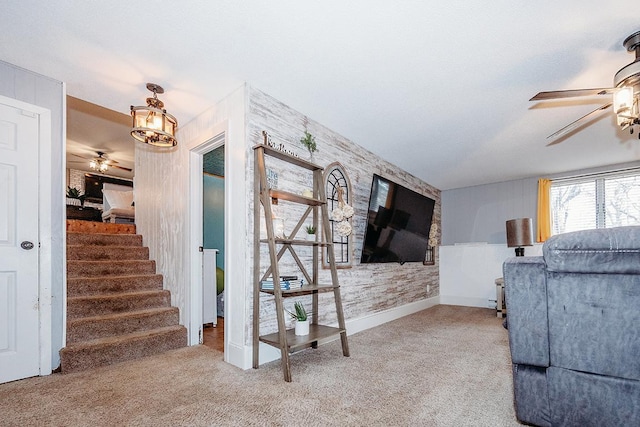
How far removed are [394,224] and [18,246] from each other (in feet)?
12.3

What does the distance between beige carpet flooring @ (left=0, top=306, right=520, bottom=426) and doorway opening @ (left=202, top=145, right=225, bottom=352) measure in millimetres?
765

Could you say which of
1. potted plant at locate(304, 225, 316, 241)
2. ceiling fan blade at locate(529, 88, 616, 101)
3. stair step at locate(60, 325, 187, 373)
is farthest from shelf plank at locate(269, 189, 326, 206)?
ceiling fan blade at locate(529, 88, 616, 101)

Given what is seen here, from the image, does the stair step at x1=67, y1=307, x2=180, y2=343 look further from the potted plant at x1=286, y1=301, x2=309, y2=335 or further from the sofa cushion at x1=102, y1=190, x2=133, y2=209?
the sofa cushion at x1=102, y1=190, x2=133, y2=209

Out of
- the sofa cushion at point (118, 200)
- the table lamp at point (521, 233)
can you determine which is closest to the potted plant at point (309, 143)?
the table lamp at point (521, 233)

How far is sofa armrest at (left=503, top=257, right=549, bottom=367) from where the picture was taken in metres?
1.51

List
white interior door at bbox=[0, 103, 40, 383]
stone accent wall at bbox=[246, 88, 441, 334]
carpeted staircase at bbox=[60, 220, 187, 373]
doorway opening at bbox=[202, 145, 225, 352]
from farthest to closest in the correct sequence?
doorway opening at bbox=[202, 145, 225, 352] → stone accent wall at bbox=[246, 88, 441, 334] → carpeted staircase at bbox=[60, 220, 187, 373] → white interior door at bbox=[0, 103, 40, 383]

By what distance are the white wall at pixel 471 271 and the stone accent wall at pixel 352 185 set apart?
2.20 ft

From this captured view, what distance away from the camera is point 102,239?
388cm

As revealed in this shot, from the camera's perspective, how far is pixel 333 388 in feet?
7.04

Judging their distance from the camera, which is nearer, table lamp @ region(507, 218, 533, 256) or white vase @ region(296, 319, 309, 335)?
white vase @ region(296, 319, 309, 335)

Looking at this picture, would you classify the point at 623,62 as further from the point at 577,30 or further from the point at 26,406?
the point at 26,406

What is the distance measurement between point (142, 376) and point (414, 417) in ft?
6.22

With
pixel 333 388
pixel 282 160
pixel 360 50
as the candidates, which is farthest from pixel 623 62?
pixel 333 388

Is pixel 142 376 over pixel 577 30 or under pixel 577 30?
under
